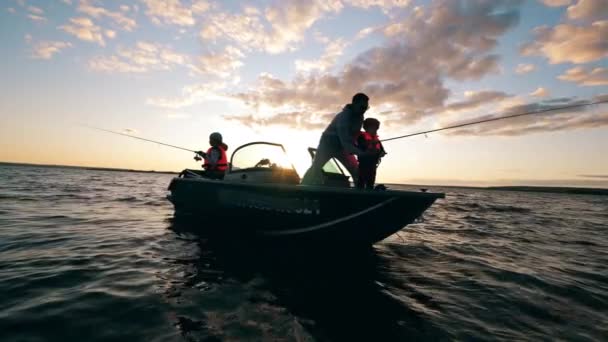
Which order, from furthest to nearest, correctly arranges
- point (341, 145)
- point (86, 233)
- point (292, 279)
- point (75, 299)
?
point (86, 233), point (341, 145), point (292, 279), point (75, 299)

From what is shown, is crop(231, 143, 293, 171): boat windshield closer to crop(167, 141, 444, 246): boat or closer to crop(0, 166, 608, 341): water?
crop(167, 141, 444, 246): boat

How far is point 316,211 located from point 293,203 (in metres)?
0.47

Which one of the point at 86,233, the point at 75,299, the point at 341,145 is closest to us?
the point at 75,299

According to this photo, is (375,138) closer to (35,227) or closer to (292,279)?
(292,279)

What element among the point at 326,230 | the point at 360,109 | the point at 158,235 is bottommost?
the point at 158,235

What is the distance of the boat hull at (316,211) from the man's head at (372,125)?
1.49m

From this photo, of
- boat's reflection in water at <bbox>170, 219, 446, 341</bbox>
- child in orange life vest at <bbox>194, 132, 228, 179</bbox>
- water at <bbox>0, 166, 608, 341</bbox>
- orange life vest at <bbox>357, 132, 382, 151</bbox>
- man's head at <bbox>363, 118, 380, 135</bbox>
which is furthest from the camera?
child in orange life vest at <bbox>194, 132, 228, 179</bbox>

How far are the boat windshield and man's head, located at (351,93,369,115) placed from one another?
6.79ft

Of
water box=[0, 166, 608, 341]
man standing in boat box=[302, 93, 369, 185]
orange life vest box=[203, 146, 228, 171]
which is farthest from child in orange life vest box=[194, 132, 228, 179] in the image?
man standing in boat box=[302, 93, 369, 185]

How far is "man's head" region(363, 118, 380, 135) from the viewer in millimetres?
5488

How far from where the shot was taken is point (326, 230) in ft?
16.9

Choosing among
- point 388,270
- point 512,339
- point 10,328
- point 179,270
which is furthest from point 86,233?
point 512,339

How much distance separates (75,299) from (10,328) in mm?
646

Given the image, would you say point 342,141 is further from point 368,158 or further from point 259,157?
point 259,157
